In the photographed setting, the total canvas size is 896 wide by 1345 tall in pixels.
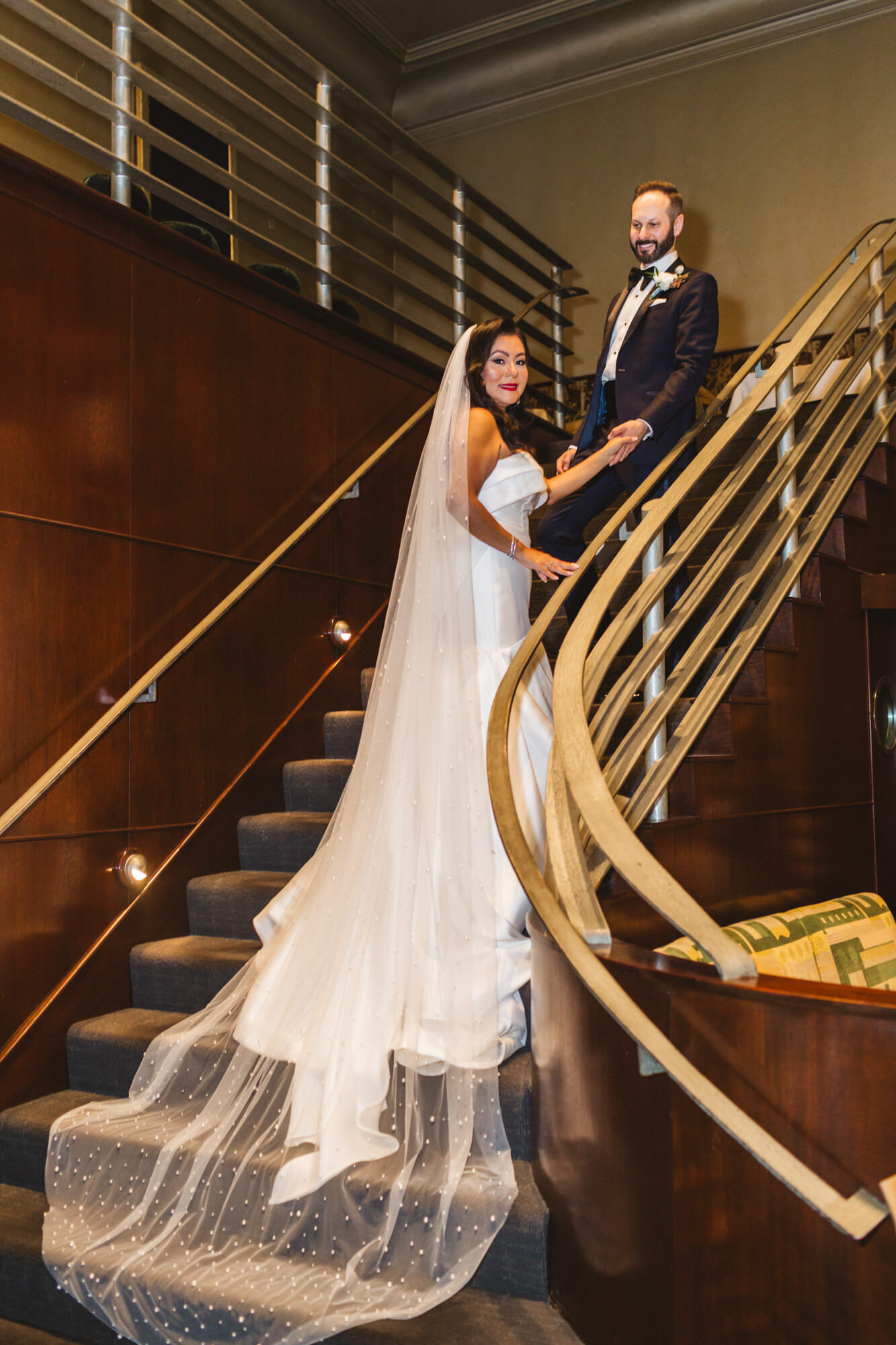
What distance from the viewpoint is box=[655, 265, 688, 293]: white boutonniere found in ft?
11.8

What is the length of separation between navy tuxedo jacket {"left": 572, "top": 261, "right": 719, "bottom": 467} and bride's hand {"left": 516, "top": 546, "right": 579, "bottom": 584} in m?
0.62

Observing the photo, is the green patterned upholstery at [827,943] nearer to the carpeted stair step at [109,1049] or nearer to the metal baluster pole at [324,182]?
the carpeted stair step at [109,1049]

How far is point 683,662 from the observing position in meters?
2.84

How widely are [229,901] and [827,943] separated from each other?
186 centimetres

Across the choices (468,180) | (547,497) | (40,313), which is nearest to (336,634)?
(547,497)

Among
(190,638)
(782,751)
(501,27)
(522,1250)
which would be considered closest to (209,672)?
(190,638)

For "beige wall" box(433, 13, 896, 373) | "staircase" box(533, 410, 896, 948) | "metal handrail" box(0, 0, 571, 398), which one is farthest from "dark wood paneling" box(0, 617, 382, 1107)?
"beige wall" box(433, 13, 896, 373)

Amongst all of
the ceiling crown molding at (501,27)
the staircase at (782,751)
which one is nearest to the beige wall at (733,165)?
the ceiling crown molding at (501,27)

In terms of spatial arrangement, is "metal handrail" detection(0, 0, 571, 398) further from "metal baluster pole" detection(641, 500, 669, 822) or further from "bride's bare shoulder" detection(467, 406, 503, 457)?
"metal baluster pole" detection(641, 500, 669, 822)

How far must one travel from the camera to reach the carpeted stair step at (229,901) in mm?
3643

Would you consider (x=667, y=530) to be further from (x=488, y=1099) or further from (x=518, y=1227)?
(x=518, y=1227)

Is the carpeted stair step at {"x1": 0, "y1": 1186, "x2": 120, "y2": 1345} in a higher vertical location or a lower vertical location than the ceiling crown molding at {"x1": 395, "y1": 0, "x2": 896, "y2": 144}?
lower

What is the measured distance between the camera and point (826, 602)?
3771 millimetres

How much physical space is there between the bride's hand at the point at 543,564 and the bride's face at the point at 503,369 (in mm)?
467
